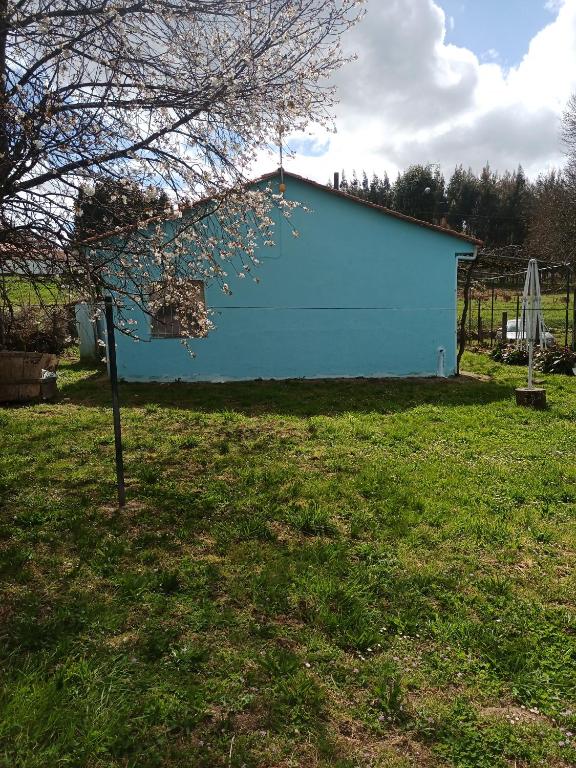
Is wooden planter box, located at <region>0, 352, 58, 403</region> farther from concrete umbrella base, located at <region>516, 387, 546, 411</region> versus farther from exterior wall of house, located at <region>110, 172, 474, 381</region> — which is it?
concrete umbrella base, located at <region>516, 387, 546, 411</region>

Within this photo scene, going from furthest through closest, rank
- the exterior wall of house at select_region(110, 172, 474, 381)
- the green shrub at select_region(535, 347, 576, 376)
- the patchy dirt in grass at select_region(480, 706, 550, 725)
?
the green shrub at select_region(535, 347, 576, 376) → the exterior wall of house at select_region(110, 172, 474, 381) → the patchy dirt in grass at select_region(480, 706, 550, 725)

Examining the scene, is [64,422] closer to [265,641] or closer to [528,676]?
[265,641]

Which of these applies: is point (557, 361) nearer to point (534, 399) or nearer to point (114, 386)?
point (534, 399)

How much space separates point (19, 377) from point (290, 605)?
8.20 m

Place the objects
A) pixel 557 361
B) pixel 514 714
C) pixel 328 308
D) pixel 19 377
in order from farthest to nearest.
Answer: pixel 557 361 < pixel 328 308 < pixel 19 377 < pixel 514 714

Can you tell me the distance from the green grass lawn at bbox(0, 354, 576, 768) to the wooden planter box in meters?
3.32

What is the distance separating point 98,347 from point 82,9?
39.2ft

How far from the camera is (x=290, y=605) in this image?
3166 millimetres

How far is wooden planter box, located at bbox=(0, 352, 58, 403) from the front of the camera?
945 centimetres

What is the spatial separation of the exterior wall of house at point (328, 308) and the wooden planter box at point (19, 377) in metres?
2.56

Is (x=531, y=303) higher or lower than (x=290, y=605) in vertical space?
higher

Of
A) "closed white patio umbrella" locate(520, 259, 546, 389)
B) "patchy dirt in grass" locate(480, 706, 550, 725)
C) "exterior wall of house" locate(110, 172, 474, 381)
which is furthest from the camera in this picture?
"exterior wall of house" locate(110, 172, 474, 381)

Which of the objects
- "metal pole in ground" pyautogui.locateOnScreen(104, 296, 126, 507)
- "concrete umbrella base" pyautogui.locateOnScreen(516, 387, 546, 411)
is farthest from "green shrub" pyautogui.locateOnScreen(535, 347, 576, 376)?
"metal pole in ground" pyautogui.locateOnScreen(104, 296, 126, 507)

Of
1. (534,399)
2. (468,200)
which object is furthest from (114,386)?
(468,200)
